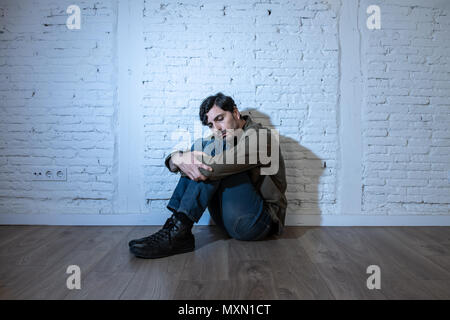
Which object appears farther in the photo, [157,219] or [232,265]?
Result: [157,219]

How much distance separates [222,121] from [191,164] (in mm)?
444

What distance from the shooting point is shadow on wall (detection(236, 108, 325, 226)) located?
2520 millimetres

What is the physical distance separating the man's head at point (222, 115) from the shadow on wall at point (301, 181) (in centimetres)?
55

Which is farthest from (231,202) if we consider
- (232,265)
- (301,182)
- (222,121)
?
(301,182)

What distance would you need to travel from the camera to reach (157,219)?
2521 millimetres

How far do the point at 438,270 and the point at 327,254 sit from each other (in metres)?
0.56

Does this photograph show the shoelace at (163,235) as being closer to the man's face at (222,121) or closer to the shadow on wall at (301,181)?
the man's face at (222,121)

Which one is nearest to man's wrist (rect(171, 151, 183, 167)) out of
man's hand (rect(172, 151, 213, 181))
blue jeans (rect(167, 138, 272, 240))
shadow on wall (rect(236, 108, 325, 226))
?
man's hand (rect(172, 151, 213, 181))

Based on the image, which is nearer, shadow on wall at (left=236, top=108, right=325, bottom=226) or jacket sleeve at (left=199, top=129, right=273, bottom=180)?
jacket sleeve at (left=199, top=129, right=273, bottom=180)

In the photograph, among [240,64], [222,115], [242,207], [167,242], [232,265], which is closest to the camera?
[232,265]

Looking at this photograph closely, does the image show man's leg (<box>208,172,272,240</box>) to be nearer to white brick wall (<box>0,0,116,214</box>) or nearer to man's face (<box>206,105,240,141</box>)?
man's face (<box>206,105,240,141</box>)

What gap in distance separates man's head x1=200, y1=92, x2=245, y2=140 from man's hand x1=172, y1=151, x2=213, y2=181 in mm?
323

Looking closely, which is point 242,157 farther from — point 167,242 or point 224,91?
point 224,91
